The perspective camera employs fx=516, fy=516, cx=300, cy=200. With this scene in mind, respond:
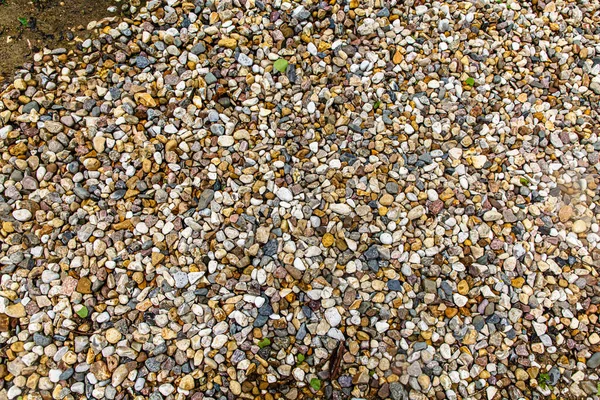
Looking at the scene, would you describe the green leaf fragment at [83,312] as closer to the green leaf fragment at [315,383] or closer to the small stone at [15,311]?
the small stone at [15,311]

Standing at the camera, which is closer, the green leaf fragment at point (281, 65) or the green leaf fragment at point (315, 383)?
the green leaf fragment at point (315, 383)

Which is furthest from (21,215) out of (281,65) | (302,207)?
(281,65)

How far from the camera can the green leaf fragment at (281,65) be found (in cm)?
329

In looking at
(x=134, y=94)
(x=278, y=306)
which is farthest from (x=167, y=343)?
(x=134, y=94)

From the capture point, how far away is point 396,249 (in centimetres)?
283

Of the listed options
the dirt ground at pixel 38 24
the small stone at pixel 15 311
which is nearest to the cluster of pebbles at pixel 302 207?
the small stone at pixel 15 311

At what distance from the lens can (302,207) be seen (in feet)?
9.50

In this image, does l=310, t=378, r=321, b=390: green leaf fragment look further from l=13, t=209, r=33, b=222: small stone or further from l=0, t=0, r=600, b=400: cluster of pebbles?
l=13, t=209, r=33, b=222: small stone

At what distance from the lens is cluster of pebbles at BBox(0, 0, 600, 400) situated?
2.62 meters

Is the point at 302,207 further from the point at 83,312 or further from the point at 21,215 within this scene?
the point at 21,215

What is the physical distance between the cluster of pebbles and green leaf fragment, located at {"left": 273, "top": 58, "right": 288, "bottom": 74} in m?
0.01

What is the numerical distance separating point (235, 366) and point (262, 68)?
5.97 feet

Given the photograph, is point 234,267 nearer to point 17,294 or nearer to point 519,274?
point 17,294

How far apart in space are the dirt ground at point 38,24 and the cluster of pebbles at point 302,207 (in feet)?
0.42
